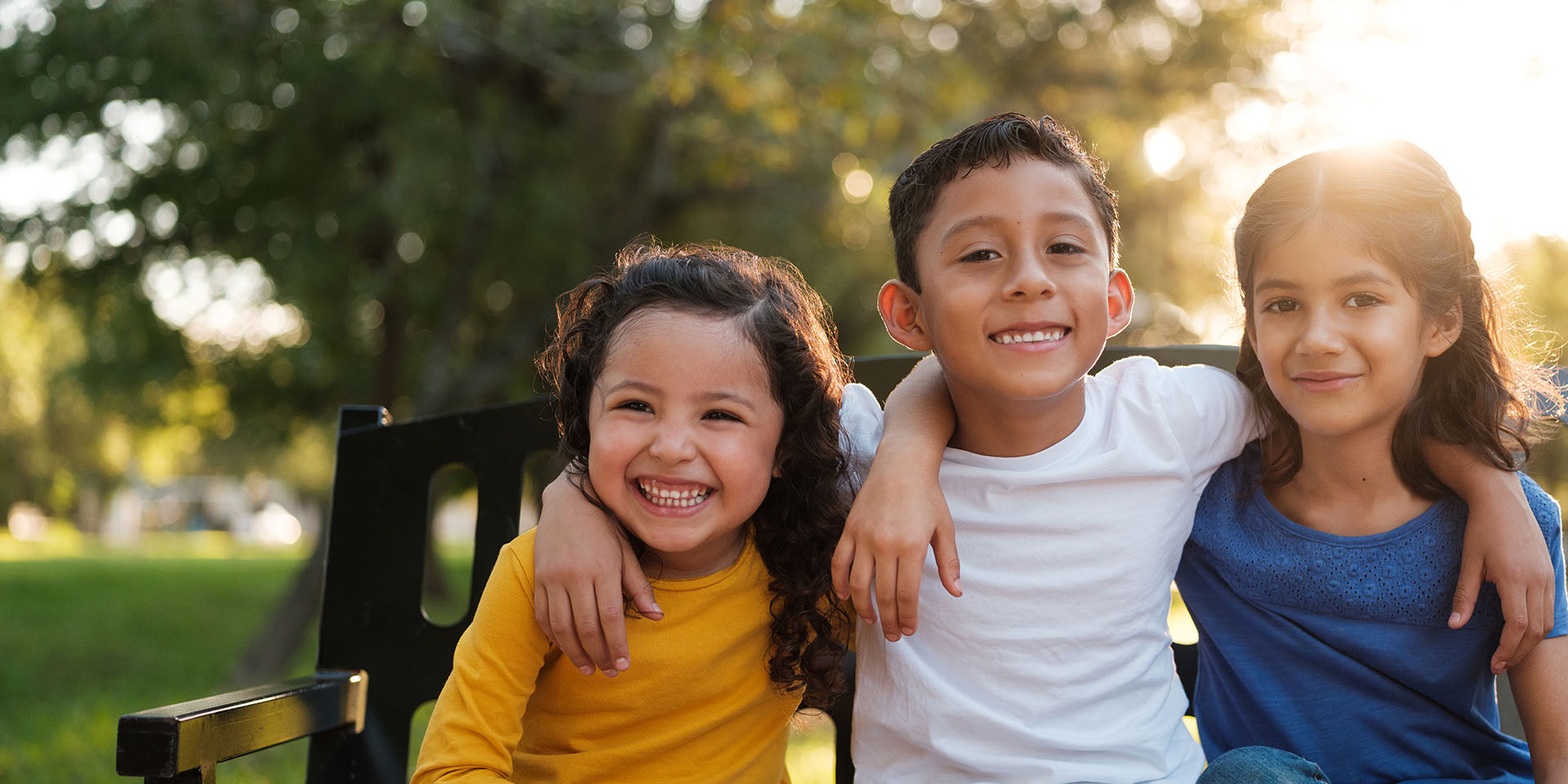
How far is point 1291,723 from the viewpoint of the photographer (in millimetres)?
1831

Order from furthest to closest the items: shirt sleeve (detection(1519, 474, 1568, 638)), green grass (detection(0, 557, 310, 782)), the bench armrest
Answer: green grass (detection(0, 557, 310, 782)), shirt sleeve (detection(1519, 474, 1568, 638)), the bench armrest

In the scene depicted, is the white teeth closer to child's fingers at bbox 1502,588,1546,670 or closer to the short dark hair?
the short dark hair

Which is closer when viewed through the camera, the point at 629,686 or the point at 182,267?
the point at 629,686

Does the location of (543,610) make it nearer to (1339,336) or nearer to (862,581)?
(862,581)

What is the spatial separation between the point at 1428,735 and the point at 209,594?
11.0m

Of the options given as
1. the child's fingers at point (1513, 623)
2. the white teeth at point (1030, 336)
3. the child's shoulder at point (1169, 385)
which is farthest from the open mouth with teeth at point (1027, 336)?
the child's fingers at point (1513, 623)

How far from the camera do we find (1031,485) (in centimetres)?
184

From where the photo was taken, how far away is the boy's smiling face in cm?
171

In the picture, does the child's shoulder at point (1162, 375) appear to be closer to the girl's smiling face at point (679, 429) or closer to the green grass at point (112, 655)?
the girl's smiling face at point (679, 429)

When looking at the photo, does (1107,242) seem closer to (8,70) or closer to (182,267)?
(8,70)

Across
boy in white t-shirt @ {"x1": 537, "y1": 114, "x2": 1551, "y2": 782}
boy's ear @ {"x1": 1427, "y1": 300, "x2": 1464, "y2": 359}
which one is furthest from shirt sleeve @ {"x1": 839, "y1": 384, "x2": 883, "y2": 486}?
boy's ear @ {"x1": 1427, "y1": 300, "x2": 1464, "y2": 359}

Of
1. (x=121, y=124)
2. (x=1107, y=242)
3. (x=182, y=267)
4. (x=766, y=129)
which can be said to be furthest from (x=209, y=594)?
(x=1107, y=242)

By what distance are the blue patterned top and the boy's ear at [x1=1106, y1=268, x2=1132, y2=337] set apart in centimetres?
33

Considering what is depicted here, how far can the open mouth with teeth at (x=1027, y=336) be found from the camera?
1724mm
